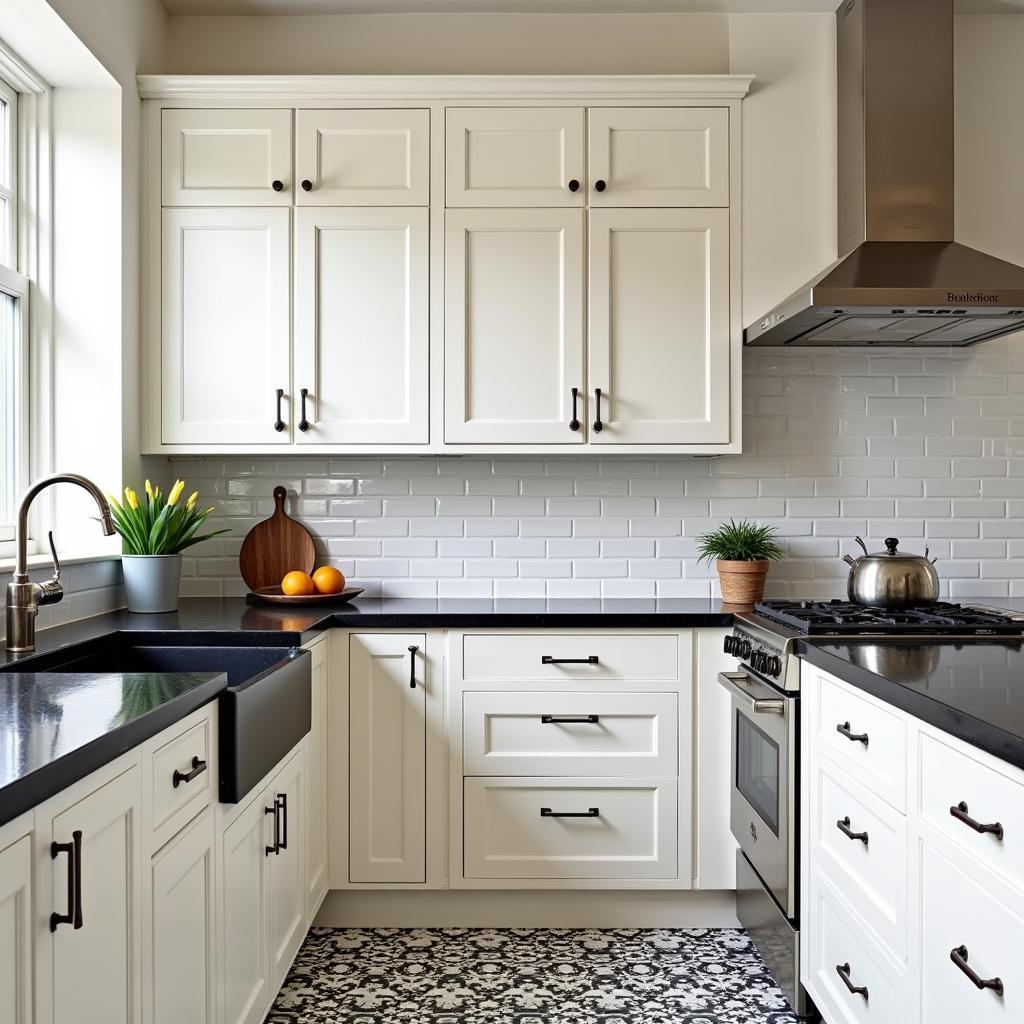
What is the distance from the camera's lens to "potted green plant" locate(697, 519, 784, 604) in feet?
10.1

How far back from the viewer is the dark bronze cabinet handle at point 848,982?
6.04 ft

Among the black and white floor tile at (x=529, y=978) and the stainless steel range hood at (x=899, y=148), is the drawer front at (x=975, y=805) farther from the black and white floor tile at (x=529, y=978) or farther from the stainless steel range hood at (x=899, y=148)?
the stainless steel range hood at (x=899, y=148)

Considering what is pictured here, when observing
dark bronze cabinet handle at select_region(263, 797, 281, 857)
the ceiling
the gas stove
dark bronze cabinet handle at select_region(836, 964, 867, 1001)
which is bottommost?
dark bronze cabinet handle at select_region(836, 964, 867, 1001)

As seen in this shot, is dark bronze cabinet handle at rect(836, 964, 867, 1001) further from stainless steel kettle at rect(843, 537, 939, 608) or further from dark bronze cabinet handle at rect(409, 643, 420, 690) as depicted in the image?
dark bronze cabinet handle at rect(409, 643, 420, 690)

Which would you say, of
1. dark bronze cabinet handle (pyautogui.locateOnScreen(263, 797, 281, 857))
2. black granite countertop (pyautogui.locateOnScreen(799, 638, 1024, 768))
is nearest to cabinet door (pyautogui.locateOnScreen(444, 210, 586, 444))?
black granite countertop (pyautogui.locateOnScreen(799, 638, 1024, 768))

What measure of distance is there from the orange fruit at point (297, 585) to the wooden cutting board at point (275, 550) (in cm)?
24

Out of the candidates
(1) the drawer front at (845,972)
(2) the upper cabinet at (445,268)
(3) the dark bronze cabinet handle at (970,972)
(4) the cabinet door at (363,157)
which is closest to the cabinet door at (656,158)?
(2) the upper cabinet at (445,268)

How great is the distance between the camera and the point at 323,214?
298 centimetres

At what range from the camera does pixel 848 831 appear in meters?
1.90

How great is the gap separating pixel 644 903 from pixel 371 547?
4.76 feet

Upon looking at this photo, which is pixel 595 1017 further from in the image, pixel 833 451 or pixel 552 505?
pixel 833 451

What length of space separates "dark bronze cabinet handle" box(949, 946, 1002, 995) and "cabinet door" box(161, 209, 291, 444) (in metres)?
2.29

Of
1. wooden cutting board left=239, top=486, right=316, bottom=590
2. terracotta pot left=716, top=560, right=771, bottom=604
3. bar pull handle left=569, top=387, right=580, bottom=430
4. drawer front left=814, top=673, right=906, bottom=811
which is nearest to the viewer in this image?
drawer front left=814, top=673, right=906, bottom=811

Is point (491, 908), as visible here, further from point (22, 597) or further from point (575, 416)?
point (22, 597)
